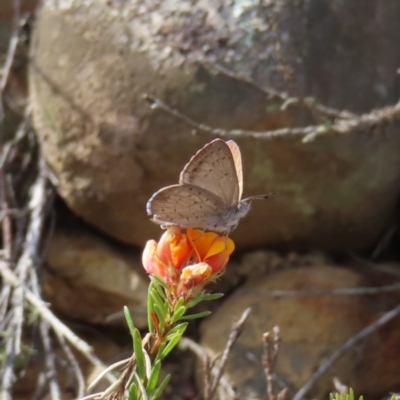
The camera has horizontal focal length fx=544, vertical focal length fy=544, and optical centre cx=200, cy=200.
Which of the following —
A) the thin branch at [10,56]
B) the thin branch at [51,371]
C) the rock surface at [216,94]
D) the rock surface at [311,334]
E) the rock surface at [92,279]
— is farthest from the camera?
the thin branch at [10,56]

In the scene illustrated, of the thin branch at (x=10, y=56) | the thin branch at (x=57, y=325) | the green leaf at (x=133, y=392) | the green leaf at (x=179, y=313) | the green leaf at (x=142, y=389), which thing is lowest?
the thin branch at (x=57, y=325)

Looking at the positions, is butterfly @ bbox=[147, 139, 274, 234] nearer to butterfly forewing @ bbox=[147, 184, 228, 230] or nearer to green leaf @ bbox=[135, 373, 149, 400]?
butterfly forewing @ bbox=[147, 184, 228, 230]

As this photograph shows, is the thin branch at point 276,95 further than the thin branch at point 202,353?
Yes

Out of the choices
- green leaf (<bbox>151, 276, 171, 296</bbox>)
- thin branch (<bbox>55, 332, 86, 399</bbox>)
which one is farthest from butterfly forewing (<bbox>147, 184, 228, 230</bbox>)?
thin branch (<bbox>55, 332, 86, 399</bbox>)

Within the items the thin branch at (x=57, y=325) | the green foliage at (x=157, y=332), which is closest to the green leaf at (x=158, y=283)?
the green foliage at (x=157, y=332)

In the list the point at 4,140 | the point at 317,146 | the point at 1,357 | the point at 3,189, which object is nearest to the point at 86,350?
the point at 1,357

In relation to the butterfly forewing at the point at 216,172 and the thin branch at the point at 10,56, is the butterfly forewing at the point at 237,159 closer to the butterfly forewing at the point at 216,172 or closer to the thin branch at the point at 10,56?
the butterfly forewing at the point at 216,172

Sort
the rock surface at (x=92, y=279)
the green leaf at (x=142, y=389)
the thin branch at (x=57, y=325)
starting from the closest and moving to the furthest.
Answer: the green leaf at (x=142, y=389) → the thin branch at (x=57, y=325) → the rock surface at (x=92, y=279)
